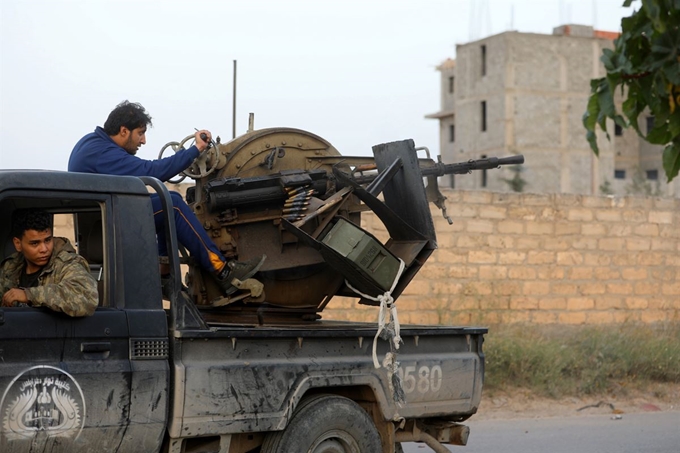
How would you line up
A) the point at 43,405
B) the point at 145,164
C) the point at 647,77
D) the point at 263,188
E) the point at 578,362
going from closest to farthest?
the point at 647,77
the point at 43,405
the point at 145,164
the point at 263,188
the point at 578,362

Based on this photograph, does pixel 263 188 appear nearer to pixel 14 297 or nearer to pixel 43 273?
pixel 43 273

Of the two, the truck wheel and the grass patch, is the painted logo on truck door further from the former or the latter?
the grass patch

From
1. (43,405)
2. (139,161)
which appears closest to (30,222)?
(43,405)

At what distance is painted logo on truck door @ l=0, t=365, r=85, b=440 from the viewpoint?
15.6 ft

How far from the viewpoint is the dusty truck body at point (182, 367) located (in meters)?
4.93

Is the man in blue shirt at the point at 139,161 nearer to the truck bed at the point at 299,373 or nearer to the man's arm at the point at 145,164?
the man's arm at the point at 145,164

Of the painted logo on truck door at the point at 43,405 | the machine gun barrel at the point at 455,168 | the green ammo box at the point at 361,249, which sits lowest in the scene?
the painted logo on truck door at the point at 43,405

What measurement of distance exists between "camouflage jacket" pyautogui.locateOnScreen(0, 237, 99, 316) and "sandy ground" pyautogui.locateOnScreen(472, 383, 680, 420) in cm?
700

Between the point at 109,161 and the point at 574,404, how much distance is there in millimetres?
7608

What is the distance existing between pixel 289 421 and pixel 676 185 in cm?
Answer: 6076

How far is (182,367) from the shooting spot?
17.6ft

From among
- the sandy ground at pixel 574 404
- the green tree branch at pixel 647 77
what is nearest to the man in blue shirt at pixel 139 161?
the green tree branch at pixel 647 77

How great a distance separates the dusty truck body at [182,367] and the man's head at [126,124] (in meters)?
0.72

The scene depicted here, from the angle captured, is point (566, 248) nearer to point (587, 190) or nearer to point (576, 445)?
point (576, 445)
